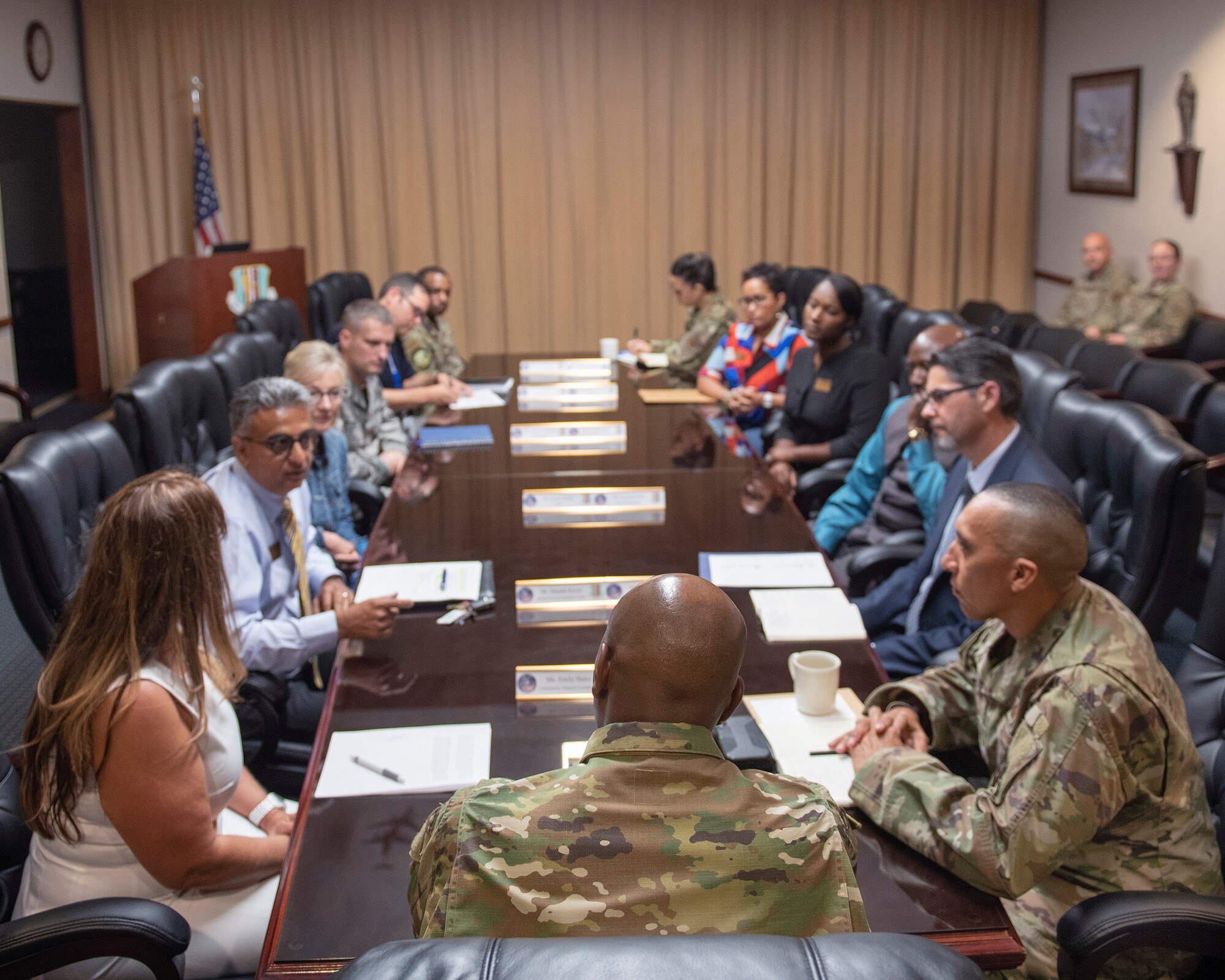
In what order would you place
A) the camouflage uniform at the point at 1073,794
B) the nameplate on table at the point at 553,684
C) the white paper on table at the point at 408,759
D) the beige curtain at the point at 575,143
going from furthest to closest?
the beige curtain at the point at 575,143, the nameplate on table at the point at 553,684, the white paper on table at the point at 408,759, the camouflage uniform at the point at 1073,794

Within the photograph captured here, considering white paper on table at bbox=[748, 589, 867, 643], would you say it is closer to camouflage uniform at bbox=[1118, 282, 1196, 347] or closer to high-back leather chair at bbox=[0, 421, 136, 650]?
high-back leather chair at bbox=[0, 421, 136, 650]

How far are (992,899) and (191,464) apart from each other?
8.85ft

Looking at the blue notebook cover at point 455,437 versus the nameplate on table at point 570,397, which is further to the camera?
the nameplate on table at point 570,397

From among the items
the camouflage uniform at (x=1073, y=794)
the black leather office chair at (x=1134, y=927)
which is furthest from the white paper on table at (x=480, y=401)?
the black leather office chair at (x=1134, y=927)

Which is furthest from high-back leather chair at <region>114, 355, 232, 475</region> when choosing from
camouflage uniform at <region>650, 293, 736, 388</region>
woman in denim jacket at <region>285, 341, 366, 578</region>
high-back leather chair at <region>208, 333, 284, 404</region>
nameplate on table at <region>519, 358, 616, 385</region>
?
camouflage uniform at <region>650, 293, 736, 388</region>

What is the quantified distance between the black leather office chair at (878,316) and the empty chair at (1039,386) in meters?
1.97

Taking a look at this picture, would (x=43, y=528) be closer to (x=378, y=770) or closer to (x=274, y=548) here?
(x=274, y=548)

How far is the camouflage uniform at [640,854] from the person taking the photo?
3.56 feet

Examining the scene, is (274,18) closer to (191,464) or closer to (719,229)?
(719,229)

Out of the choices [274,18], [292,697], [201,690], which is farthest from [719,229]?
[201,690]

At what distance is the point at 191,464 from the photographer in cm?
339

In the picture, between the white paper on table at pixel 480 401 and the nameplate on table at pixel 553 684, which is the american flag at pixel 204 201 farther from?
the nameplate on table at pixel 553 684

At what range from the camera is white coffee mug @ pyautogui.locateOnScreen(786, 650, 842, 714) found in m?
1.80

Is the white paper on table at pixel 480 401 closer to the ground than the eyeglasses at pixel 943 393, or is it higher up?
closer to the ground
